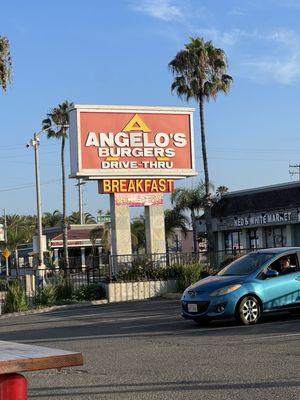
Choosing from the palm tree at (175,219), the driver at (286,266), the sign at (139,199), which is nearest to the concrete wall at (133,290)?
the sign at (139,199)

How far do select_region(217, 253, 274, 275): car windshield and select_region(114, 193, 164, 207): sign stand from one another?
11.2 metres

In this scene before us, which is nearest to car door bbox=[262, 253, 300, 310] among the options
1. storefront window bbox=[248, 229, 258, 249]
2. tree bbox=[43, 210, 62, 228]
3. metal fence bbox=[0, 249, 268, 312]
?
metal fence bbox=[0, 249, 268, 312]

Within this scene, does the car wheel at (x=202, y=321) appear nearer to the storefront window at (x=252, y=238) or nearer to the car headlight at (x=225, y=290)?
the car headlight at (x=225, y=290)

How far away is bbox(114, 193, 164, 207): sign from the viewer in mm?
25844

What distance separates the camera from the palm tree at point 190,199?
4981cm

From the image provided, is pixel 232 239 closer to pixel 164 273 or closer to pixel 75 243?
pixel 75 243

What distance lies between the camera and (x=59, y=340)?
13070 millimetres

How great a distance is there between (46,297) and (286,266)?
9988mm

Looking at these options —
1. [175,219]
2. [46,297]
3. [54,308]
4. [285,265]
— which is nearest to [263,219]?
[175,219]

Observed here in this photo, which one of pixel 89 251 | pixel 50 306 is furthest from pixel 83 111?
pixel 89 251

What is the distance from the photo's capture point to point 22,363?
14.7 ft

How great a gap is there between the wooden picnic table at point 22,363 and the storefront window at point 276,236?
131 feet

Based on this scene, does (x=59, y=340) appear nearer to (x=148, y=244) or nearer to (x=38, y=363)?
(x=38, y=363)

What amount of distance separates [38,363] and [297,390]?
12.6 feet
